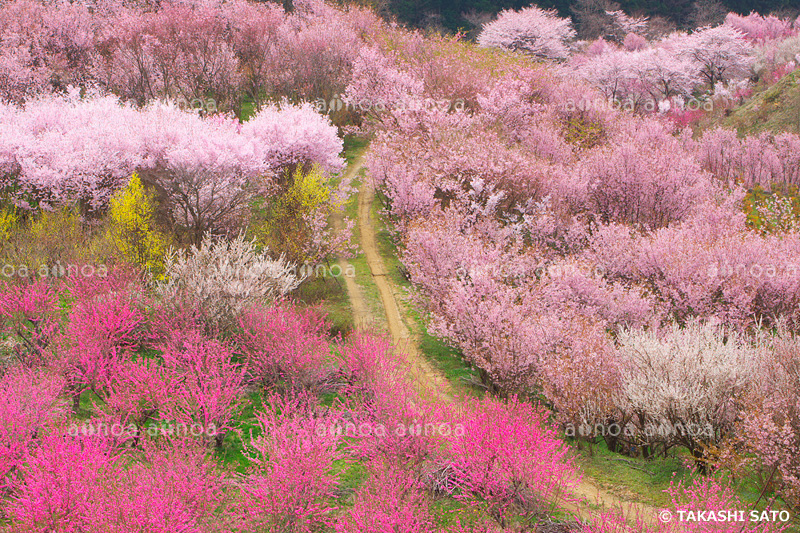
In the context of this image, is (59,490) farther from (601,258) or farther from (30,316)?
(601,258)

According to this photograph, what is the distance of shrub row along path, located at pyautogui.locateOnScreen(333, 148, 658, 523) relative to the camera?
46.7ft

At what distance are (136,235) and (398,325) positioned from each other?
10.5 metres

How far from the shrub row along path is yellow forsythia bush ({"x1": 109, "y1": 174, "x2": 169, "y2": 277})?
784cm

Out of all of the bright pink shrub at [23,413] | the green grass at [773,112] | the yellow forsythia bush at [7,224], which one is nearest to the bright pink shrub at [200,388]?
the bright pink shrub at [23,413]

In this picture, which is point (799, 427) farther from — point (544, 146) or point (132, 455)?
point (544, 146)

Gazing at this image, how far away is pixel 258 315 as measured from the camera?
1977 centimetres

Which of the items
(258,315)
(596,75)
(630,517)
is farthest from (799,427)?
(596,75)

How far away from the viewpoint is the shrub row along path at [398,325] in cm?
1423

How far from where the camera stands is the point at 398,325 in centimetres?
2459

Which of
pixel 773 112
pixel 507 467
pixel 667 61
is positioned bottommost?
pixel 507 467

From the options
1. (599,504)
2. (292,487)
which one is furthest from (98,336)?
(599,504)

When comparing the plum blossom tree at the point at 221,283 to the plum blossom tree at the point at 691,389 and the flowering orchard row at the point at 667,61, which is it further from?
the flowering orchard row at the point at 667,61

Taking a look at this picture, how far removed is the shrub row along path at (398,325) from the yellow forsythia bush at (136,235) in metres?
7.84

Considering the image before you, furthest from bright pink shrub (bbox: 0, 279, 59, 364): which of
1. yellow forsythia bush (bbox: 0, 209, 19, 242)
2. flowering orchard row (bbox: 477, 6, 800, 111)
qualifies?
flowering orchard row (bbox: 477, 6, 800, 111)
